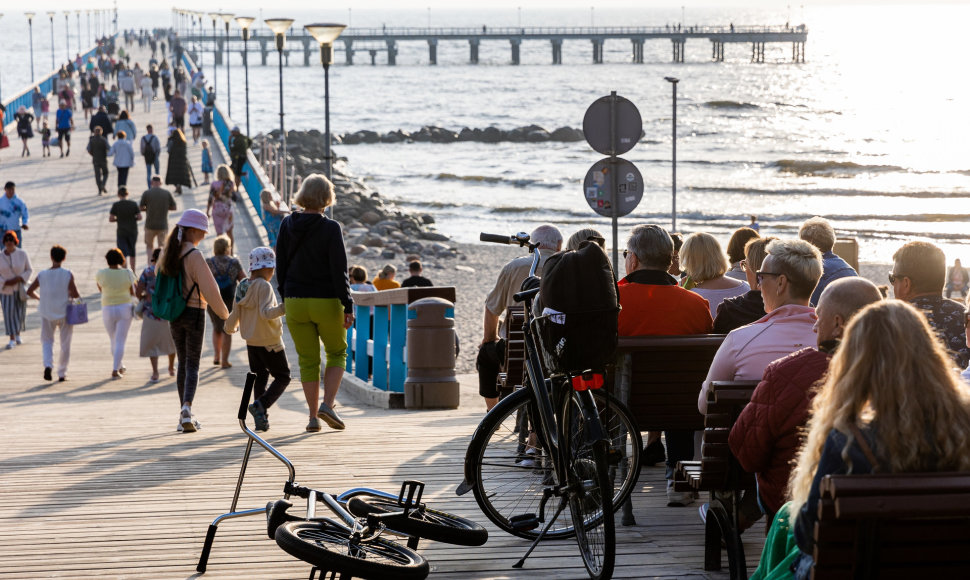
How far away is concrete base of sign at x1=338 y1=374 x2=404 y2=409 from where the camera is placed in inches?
407

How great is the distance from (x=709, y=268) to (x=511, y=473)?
2.06 m

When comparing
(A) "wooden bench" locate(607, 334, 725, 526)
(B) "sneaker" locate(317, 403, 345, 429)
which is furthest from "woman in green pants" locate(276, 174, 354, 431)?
(A) "wooden bench" locate(607, 334, 725, 526)

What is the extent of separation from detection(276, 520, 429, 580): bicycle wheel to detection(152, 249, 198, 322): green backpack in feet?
15.2

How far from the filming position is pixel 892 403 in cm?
301

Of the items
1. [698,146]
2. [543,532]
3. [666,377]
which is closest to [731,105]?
[698,146]

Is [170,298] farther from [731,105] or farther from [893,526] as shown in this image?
[731,105]

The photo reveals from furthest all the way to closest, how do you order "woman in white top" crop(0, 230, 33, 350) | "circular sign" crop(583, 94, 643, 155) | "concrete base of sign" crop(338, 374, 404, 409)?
"woman in white top" crop(0, 230, 33, 350), "circular sign" crop(583, 94, 643, 155), "concrete base of sign" crop(338, 374, 404, 409)

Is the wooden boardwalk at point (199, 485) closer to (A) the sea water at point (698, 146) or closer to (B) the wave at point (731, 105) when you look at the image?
(A) the sea water at point (698, 146)

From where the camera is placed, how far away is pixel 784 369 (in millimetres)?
4004

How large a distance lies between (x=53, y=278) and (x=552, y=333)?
9447 mm

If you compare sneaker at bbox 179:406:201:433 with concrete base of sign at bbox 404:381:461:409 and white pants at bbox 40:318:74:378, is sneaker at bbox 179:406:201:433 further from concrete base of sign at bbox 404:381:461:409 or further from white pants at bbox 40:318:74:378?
white pants at bbox 40:318:74:378

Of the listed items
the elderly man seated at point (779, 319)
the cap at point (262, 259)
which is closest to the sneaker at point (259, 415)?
the cap at point (262, 259)

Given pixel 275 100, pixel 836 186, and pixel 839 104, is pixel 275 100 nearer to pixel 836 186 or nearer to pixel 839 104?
pixel 839 104

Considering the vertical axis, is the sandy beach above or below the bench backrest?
below
